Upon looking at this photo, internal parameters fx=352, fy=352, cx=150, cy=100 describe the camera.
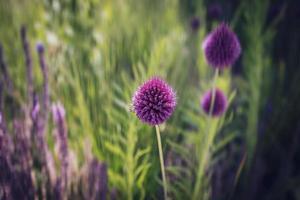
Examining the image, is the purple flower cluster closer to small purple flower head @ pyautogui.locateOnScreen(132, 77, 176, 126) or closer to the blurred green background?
the blurred green background

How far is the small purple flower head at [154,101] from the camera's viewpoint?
2.40 ft

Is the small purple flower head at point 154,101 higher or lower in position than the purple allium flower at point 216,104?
lower

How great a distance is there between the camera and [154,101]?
74 cm

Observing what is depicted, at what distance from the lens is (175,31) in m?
1.75

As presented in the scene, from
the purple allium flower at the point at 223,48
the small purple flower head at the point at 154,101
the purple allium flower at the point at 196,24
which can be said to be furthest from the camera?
the purple allium flower at the point at 196,24

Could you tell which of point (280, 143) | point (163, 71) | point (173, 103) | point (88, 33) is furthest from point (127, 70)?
point (280, 143)

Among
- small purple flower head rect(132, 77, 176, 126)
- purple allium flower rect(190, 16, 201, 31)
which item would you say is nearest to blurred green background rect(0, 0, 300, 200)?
purple allium flower rect(190, 16, 201, 31)

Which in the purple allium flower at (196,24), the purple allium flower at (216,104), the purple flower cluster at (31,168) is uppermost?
the purple allium flower at (196,24)

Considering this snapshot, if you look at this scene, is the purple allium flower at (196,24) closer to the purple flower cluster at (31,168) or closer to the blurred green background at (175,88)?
the blurred green background at (175,88)

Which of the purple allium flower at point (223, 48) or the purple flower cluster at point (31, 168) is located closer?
the purple flower cluster at point (31, 168)

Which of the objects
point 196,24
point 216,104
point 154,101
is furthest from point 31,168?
point 196,24

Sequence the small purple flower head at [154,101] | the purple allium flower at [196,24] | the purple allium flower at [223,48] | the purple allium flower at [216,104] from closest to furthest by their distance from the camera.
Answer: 1. the small purple flower head at [154,101]
2. the purple allium flower at [223,48]
3. the purple allium flower at [216,104]
4. the purple allium flower at [196,24]

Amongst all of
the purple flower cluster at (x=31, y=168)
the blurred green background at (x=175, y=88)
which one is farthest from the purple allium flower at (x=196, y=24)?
the purple flower cluster at (x=31, y=168)

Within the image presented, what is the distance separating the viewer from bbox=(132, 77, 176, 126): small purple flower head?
0.73 metres
